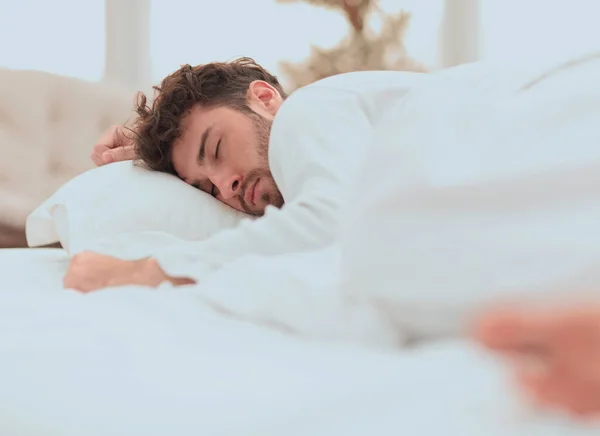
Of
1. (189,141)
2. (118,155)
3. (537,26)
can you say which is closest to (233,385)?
(189,141)

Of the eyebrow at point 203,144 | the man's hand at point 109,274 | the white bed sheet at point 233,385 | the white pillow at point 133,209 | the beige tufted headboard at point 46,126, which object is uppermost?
the white bed sheet at point 233,385

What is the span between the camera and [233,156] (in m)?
1.28

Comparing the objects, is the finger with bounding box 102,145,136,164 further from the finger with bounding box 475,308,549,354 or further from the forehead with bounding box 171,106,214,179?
the finger with bounding box 475,308,549,354

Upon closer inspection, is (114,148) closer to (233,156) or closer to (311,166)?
(233,156)

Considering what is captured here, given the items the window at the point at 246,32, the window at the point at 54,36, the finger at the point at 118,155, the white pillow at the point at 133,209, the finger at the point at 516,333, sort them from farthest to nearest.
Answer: the window at the point at 246,32, the window at the point at 54,36, the finger at the point at 118,155, the white pillow at the point at 133,209, the finger at the point at 516,333

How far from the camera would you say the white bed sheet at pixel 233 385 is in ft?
1.12

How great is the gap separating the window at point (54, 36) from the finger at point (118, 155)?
42.8 inches

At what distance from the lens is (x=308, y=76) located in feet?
8.57

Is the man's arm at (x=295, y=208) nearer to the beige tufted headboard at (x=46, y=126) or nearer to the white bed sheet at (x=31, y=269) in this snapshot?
the white bed sheet at (x=31, y=269)

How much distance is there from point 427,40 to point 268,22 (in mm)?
642

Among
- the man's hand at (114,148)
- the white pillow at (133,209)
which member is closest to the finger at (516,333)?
the white pillow at (133,209)

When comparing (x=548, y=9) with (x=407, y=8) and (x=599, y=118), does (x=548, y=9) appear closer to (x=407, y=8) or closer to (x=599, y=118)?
(x=407, y=8)

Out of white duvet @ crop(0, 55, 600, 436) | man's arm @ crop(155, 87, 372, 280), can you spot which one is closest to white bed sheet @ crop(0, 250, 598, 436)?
white duvet @ crop(0, 55, 600, 436)

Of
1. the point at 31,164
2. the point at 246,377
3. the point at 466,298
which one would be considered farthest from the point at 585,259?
the point at 31,164
